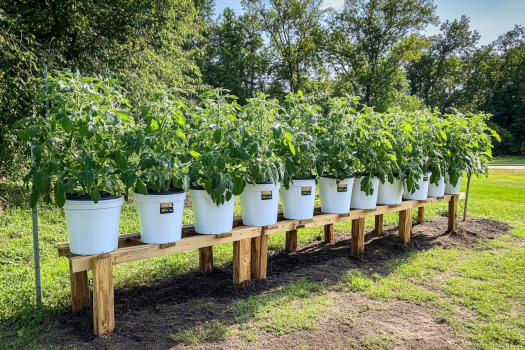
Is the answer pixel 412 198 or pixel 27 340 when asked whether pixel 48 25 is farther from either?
pixel 412 198

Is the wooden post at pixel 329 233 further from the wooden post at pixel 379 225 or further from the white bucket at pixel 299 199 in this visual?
the white bucket at pixel 299 199

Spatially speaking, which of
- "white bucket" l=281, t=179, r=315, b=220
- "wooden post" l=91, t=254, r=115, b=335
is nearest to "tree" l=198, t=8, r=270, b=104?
"white bucket" l=281, t=179, r=315, b=220

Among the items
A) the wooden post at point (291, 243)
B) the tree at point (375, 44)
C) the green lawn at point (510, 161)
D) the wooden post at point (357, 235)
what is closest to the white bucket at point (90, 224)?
the wooden post at point (291, 243)

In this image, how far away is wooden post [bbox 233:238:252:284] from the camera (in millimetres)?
3076

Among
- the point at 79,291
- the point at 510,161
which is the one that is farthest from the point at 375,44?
the point at 79,291

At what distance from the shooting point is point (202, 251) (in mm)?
3436

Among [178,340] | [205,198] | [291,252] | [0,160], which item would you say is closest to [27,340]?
[178,340]

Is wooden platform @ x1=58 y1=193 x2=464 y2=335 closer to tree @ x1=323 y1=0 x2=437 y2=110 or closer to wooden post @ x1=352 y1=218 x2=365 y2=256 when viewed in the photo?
wooden post @ x1=352 y1=218 x2=365 y2=256

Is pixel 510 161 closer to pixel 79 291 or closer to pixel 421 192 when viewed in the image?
pixel 421 192

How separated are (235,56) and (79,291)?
73.5 feet

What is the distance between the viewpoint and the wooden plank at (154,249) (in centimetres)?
229

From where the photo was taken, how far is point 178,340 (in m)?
2.31

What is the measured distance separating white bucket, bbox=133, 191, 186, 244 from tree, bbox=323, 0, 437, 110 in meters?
17.6

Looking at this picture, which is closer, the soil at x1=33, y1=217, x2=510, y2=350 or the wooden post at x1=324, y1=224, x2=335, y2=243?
the soil at x1=33, y1=217, x2=510, y2=350
